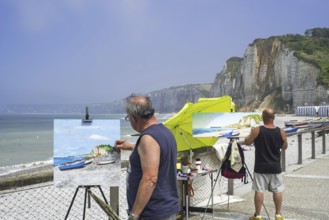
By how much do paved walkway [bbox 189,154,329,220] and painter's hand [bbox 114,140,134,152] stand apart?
2.70m

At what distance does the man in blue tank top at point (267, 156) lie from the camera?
A: 5547mm

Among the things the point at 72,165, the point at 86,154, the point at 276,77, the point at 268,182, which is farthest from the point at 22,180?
the point at 276,77

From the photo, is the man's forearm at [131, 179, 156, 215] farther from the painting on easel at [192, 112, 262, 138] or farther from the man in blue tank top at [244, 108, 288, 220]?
the man in blue tank top at [244, 108, 288, 220]

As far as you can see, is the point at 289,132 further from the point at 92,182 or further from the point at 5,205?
the point at 92,182

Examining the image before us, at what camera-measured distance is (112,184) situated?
3971mm

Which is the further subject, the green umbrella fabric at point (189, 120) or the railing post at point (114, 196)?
the green umbrella fabric at point (189, 120)

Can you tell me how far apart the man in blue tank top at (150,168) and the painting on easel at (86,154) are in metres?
0.86

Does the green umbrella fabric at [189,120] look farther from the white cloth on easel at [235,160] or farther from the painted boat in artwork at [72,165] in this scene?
the painted boat in artwork at [72,165]

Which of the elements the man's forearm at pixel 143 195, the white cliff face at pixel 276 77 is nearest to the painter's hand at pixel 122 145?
the man's forearm at pixel 143 195

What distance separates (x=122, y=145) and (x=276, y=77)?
10635cm

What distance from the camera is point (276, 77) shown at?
106m

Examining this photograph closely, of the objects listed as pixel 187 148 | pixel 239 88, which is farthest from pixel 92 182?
pixel 239 88

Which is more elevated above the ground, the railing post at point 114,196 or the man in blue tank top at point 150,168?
the man in blue tank top at point 150,168

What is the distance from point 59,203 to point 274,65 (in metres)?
102
